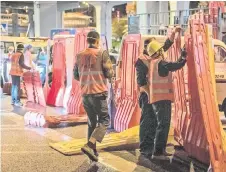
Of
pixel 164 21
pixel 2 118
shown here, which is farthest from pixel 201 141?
pixel 164 21

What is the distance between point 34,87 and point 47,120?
265 centimetres

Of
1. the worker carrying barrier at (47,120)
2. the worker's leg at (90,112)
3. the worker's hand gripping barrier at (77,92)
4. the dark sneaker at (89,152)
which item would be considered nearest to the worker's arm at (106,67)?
the worker's leg at (90,112)

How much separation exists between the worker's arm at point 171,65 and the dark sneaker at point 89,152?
1.50 m

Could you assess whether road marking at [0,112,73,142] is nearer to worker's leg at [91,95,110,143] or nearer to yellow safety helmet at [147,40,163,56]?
worker's leg at [91,95,110,143]

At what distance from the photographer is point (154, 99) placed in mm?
6371

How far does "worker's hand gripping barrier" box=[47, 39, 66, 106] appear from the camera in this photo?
1195 centimetres

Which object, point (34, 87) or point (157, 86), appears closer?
point (157, 86)

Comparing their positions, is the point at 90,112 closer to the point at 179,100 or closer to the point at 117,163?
the point at 117,163

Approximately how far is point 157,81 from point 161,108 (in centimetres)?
40

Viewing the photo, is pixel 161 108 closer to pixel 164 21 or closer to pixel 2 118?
pixel 2 118

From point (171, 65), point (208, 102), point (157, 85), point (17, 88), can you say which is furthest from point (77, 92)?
point (208, 102)

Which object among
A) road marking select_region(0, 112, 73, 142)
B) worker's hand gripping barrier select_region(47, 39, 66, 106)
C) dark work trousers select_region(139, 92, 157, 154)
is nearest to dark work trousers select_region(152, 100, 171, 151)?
dark work trousers select_region(139, 92, 157, 154)

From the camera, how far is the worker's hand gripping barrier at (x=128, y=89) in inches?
326

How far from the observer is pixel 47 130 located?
8.98m
